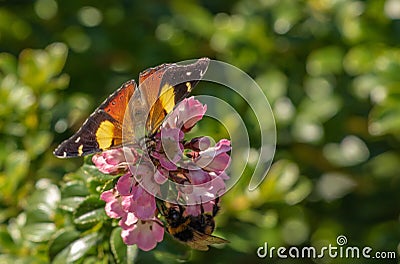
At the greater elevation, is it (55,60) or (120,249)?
(55,60)

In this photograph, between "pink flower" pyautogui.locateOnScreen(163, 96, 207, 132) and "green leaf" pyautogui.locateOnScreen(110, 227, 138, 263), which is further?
"green leaf" pyautogui.locateOnScreen(110, 227, 138, 263)

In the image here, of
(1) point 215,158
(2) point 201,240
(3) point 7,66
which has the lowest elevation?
(2) point 201,240

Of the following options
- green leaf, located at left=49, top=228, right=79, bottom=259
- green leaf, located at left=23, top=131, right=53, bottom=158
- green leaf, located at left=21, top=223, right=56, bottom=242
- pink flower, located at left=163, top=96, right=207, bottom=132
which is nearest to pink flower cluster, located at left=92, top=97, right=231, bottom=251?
pink flower, located at left=163, top=96, right=207, bottom=132

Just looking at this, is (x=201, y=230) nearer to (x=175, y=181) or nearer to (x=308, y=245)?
(x=175, y=181)

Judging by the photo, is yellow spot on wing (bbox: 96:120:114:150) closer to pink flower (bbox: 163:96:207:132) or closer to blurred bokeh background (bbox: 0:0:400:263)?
pink flower (bbox: 163:96:207:132)

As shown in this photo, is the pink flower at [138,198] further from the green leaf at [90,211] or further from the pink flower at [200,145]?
the green leaf at [90,211]

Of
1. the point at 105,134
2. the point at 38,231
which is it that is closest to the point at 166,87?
the point at 105,134

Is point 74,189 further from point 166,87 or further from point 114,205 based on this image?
point 166,87
